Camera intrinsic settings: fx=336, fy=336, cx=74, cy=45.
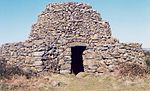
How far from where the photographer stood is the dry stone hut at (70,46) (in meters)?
24.7

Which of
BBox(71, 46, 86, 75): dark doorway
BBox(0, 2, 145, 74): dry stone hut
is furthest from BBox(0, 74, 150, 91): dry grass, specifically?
BBox(71, 46, 86, 75): dark doorway

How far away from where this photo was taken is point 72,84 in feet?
72.7

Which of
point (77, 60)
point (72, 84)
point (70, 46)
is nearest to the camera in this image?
point (72, 84)

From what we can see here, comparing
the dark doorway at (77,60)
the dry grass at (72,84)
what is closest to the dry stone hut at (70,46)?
the dark doorway at (77,60)

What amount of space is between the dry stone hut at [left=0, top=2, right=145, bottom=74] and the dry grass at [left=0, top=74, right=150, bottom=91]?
133 centimetres

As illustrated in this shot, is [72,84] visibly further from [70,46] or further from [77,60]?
[77,60]

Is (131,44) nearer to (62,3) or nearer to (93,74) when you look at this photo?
(93,74)

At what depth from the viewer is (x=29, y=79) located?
74.5 ft

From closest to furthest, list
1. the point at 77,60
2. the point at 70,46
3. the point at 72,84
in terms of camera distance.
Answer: the point at 72,84 < the point at 70,46 < the point at 77,60

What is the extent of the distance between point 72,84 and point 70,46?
4.03 m

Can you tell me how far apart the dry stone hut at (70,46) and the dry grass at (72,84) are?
133 cm

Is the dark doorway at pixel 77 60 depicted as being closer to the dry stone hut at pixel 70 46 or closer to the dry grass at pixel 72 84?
the dry stone hut at pixel 70 46

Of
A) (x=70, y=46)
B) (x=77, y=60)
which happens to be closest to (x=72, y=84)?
(x=70, y=46)

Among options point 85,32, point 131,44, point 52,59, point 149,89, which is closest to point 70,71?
point 52,59
